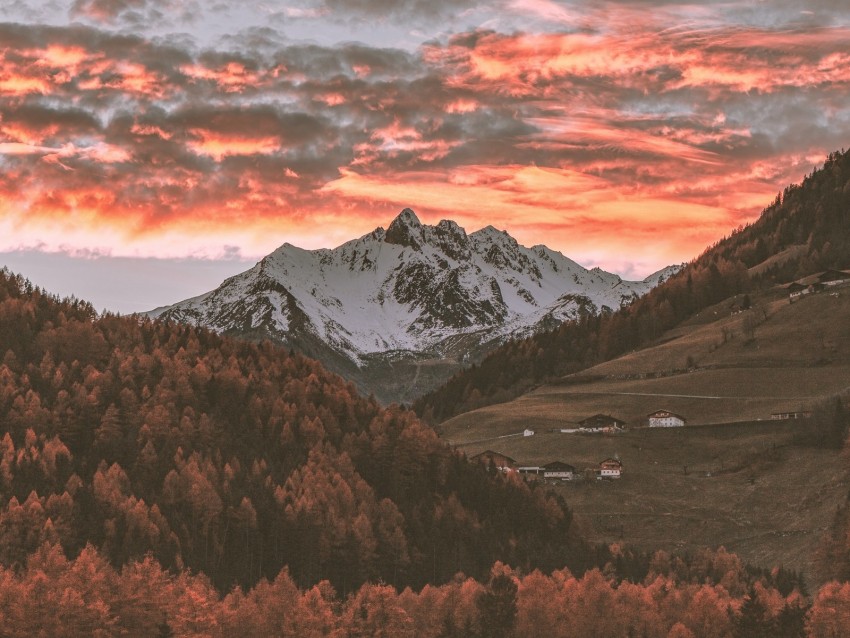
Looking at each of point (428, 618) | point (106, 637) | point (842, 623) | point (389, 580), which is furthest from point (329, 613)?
point (842, 623)

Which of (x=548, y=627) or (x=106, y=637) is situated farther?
(x=548, y=627)

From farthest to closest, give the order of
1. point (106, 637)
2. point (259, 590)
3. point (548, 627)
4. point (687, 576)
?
point (687, 576)
point (259, 590)
point (548, 627)
point (106, 637)

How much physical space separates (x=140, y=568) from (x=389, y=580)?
4292cm

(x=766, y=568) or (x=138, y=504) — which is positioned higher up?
(x=138, y=504)

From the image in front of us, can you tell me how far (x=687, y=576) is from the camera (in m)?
188

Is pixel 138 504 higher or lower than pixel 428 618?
higher

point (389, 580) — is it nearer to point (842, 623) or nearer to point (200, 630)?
point (200, 630)

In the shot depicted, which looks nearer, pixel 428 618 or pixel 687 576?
pixel 428 618

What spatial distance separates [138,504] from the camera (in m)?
200

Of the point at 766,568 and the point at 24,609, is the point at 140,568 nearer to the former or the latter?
the point at 24,609

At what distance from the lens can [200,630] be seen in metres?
145

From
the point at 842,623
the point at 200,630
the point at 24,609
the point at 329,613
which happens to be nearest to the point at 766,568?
the point at 842,623

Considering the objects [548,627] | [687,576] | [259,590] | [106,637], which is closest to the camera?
[106,637]

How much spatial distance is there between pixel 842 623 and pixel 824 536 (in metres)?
53.2
